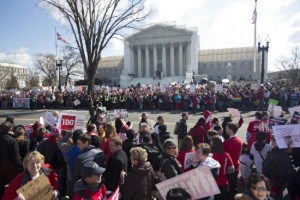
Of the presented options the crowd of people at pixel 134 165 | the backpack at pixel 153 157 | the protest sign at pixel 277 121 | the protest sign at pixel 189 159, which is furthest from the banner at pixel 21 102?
the protest sign at pixel 189 159

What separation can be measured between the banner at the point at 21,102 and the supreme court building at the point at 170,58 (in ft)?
166

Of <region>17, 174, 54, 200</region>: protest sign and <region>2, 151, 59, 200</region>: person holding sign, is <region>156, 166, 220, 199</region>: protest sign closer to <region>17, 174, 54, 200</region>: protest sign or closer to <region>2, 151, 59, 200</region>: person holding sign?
<region>17, 174, 54, 200</region>: protest sign

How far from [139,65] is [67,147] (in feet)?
280

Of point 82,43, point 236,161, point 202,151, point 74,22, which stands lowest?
point 236,161

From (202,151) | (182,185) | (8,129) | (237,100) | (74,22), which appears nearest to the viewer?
(182,185)

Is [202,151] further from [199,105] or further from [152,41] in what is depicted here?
[152,41]

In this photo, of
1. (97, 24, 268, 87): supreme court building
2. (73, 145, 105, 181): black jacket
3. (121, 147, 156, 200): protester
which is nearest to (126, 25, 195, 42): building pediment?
(97, 24, 268, 87): supreme court building

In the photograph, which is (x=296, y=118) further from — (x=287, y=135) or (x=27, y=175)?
(x=27, y=175)

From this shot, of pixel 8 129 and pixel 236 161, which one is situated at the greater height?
pixel 8 129

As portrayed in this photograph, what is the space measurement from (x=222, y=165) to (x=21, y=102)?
94.2 ft

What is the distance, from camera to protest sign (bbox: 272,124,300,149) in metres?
5.54

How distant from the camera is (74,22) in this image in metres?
29.4

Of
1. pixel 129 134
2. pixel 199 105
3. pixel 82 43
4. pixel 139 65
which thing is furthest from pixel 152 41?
pixel 129 134

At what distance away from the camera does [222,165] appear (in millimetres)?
5340
